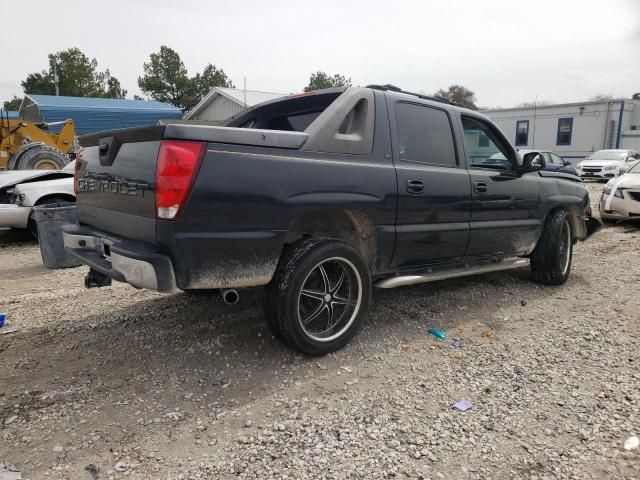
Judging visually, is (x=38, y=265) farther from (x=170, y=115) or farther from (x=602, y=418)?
(x=170, y=115)

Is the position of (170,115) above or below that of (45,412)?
above

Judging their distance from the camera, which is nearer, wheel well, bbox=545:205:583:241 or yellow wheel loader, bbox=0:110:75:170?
wheel well, bbox=545:205:583:241

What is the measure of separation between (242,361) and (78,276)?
351 cm

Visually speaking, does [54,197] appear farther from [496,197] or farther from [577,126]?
[577,126]

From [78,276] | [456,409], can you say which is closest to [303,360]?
[456,409]

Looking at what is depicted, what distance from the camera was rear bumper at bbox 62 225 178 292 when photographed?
2.71 metres

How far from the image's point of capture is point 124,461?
232 cm

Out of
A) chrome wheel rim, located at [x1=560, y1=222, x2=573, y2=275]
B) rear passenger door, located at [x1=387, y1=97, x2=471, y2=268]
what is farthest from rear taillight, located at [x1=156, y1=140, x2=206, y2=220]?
chrome wheel rim, located at [x1=560, y1=222, x2=573, y2=275]

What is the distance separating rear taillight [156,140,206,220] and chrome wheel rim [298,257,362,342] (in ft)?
3.61

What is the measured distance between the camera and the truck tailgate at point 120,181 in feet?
9.23

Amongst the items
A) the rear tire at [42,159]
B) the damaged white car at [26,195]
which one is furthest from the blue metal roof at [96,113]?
the damaged white car at [26,195]

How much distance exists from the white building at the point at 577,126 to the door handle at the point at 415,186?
27186 millimetres

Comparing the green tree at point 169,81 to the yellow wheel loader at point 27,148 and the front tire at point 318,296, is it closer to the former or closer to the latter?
the yellow wheel loader at point 27,148

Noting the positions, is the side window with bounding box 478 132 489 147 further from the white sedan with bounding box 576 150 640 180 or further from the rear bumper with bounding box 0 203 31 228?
the white sedan with bounding box 576 150 640 180
